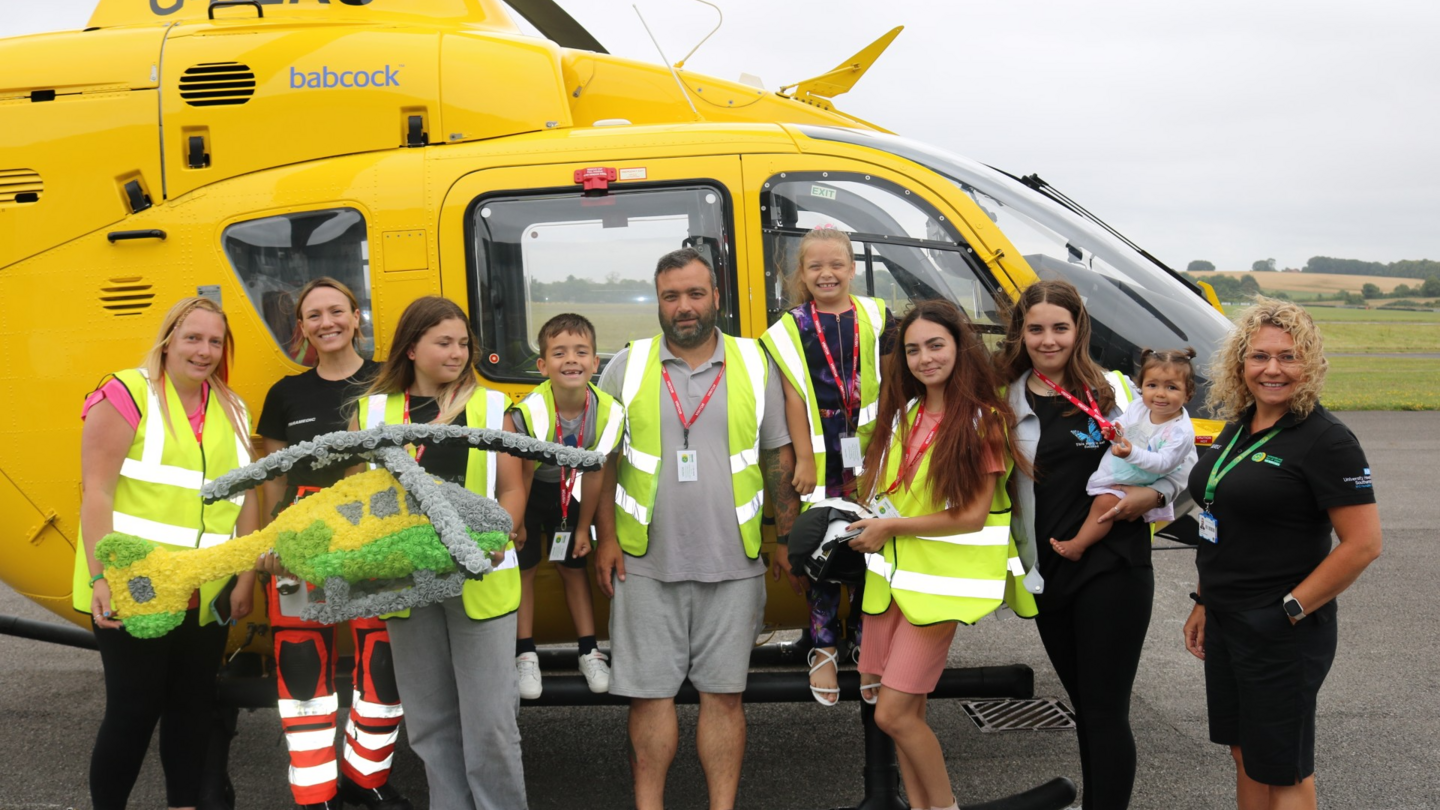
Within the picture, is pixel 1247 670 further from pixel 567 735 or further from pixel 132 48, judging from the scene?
pixel 132 48

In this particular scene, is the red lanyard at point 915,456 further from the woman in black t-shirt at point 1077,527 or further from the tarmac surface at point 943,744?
the tarmac surface at point 943,744

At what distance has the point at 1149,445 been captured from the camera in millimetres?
3076

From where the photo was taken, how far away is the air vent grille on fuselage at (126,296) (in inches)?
150

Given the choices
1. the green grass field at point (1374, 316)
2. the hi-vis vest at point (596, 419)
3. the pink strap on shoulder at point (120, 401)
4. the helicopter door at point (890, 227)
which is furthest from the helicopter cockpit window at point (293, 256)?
the green grass field at point (1374, 316)

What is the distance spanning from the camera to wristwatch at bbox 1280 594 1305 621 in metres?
2.66

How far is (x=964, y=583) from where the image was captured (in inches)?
119

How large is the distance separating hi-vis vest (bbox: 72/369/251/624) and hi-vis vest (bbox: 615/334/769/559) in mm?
1287

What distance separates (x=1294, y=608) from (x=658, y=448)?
185 centimetres

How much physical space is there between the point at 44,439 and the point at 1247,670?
423 centimetres

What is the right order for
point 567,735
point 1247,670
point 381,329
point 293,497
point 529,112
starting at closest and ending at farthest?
point 1247,670 → point 293,497 → point 381,329 → point 529,112 → point 567,735

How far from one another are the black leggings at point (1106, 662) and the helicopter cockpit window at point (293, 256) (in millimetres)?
2707

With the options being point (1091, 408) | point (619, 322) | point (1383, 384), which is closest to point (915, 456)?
point (1091, 408)

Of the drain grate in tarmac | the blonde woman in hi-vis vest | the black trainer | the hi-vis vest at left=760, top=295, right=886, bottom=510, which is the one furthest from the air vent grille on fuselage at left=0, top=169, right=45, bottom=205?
the drain grate in tarmac

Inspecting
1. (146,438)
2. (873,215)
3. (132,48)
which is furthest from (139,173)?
(873,215)
